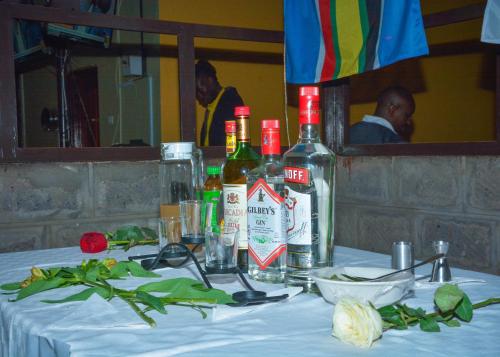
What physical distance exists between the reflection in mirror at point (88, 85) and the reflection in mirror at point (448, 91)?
1.67m

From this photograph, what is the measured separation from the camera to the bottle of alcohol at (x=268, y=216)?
91 centimetres

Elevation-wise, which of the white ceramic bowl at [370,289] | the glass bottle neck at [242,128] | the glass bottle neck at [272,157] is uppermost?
the glass bottle neck at [242,128]

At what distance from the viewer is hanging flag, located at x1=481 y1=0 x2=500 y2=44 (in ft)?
4.82

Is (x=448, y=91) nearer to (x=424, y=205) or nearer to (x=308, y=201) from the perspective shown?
(x=424, y=205)

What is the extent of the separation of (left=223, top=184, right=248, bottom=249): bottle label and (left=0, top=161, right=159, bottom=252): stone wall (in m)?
0.99

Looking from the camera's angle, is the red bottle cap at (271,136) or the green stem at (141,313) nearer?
the green stem at (141,313)

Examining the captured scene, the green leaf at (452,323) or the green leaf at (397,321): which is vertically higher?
the green leaf at (397,321)

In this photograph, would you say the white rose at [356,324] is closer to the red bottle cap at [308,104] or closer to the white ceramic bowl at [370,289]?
the white ceramic bowl at [370,289]

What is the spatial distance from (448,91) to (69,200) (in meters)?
3.21

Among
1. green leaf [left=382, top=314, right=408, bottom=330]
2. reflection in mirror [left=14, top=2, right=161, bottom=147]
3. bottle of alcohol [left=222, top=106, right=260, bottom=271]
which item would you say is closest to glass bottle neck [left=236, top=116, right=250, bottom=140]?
bottle of alcohol [left=222, top=106, right=260, bottom=271]

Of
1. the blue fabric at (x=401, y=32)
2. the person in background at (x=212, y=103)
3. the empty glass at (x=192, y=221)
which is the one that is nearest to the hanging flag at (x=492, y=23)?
the blue fabric at (x=401, y=32)

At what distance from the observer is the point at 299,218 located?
872 mm

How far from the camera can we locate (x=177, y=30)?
1.98 meters

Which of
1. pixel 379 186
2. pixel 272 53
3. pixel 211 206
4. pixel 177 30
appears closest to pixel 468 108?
pixel 272 53
